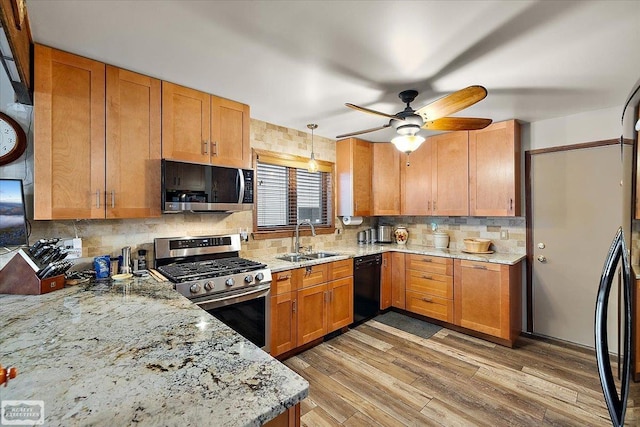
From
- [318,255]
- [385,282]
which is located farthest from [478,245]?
[318,255]

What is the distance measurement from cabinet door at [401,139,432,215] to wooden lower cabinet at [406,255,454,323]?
698 millimetres

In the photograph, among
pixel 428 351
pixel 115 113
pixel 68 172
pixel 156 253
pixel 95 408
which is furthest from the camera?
pixel 428 351

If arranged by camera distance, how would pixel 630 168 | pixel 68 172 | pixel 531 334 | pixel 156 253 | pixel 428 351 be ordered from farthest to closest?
pixel 531 334, pixel 428 351, pixel 156 253, pixel 68 172, pixel 630 168

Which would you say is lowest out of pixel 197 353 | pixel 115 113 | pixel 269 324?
pixel 269 324

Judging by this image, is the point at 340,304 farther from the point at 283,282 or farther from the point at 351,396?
the point at 351,396

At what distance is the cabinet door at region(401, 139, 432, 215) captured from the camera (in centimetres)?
379

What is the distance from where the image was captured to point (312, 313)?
287cm

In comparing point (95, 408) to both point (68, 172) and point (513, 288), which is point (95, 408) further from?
point (513, 288)

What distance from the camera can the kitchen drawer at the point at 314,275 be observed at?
2789 millimetres

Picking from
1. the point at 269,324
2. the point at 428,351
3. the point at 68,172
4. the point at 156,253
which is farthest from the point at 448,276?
the point at 68,172

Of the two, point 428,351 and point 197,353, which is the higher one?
point 197,353

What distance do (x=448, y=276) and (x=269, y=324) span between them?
6.88ft

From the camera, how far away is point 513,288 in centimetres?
300

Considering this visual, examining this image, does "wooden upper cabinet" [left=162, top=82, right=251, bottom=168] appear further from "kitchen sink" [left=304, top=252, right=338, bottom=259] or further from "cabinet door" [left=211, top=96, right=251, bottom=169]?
"kitchen sink" [left=304, top=252, right=338, bottom=259]
